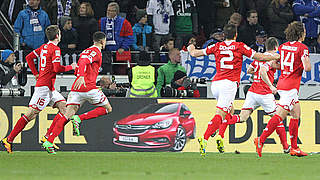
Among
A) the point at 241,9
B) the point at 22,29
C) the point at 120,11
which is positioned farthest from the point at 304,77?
the point at 22,29

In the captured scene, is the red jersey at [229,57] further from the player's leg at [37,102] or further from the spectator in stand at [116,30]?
the spectator in stand at [116,30]

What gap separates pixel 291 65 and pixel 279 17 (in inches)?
291

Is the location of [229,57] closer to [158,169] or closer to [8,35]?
[158,169]

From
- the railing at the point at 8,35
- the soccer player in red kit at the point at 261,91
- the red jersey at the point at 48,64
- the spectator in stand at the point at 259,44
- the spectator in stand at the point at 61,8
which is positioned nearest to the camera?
the red jersey at the point at 48,64

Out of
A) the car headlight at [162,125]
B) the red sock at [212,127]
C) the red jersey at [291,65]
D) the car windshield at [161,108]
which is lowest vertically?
the car headlight at [162,125]

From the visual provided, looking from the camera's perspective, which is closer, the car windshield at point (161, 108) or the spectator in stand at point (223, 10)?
the car windshield at point (161, 108)

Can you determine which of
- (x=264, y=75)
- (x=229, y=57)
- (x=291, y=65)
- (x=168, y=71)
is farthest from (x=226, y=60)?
(x=168, y=71)

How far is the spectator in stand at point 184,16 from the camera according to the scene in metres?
18.9

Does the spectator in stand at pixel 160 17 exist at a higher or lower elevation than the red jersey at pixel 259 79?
higher

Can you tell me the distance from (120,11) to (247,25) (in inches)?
133

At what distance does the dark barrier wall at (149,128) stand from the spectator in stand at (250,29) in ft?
12.3

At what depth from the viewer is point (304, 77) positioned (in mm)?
16578

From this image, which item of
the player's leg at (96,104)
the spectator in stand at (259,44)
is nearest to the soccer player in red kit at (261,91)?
the player's leg at (96,104)

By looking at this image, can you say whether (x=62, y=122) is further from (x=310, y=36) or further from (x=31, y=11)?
(x=310, y=36)
